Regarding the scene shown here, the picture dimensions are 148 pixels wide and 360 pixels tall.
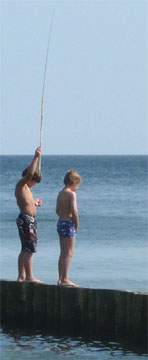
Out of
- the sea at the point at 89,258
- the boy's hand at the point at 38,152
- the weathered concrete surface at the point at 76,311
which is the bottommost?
the sea at the point at 89,258

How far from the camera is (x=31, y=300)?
13617 mm

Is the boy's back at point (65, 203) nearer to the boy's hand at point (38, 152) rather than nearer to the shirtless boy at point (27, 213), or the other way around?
the shirtless boy at point (27, 213)

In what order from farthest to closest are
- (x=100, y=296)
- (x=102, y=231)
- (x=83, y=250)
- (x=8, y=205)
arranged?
1. (x=8, y=205)
2. (x=102, y=231)
3. (x=83, y=250)
4. (x=100, y=296)

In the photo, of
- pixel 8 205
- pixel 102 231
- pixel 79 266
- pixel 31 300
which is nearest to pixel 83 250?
pixel 79 266

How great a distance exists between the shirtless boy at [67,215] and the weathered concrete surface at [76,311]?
0.77 feet

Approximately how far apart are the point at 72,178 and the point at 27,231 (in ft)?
2.43

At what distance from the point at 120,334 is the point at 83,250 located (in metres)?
9.19

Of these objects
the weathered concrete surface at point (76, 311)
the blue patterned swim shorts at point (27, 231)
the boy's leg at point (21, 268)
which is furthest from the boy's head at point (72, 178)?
the weathered concrete surface at point (76, 311)

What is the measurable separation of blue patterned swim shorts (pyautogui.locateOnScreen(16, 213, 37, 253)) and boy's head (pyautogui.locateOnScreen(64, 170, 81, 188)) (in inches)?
21.5

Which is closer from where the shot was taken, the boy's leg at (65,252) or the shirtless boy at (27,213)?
the shirtless boy at (27,213)

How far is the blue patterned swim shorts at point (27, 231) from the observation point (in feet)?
43.8

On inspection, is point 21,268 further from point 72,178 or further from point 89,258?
point 89,258

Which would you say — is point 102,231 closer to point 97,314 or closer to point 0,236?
point 0,236

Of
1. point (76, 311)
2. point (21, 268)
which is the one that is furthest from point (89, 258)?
point (76, 311)
